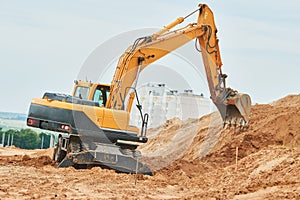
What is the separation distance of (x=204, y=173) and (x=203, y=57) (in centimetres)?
457

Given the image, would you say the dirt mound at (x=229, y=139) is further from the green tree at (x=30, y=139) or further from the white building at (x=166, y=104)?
the green tree at (x=30, y=139)

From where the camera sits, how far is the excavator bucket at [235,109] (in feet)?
71.2

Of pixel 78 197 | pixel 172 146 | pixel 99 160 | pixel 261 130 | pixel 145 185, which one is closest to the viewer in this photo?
pixel 78 197

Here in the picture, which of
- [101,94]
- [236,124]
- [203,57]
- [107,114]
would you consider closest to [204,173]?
[107,114]

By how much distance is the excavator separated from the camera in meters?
18.2

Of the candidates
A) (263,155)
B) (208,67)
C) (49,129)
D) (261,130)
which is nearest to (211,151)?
(261,130)

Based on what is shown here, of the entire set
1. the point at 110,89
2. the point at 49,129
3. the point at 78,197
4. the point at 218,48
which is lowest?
the point at 78,197

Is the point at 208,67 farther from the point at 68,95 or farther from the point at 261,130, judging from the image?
the point at 68,95

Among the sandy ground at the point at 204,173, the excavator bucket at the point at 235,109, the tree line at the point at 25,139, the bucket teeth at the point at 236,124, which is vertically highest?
the excavator bucket at the point at 235,109

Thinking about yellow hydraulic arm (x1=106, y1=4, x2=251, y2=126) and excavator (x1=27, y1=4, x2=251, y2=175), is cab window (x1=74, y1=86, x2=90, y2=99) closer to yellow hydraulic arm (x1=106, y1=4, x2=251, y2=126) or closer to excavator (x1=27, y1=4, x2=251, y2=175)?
excavator (x1=27, y1=4, x2=251, y2=175)

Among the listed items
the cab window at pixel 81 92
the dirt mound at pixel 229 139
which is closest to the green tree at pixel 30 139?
the dirt mound at pixel 229 139

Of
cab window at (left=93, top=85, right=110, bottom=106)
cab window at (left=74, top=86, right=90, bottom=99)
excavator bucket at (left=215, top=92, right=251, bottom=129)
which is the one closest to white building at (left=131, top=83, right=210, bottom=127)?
excavator bucket at (left=215, top=92, right=251, bottom=129)

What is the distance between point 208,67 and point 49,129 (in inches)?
245

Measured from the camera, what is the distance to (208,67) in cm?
2197
